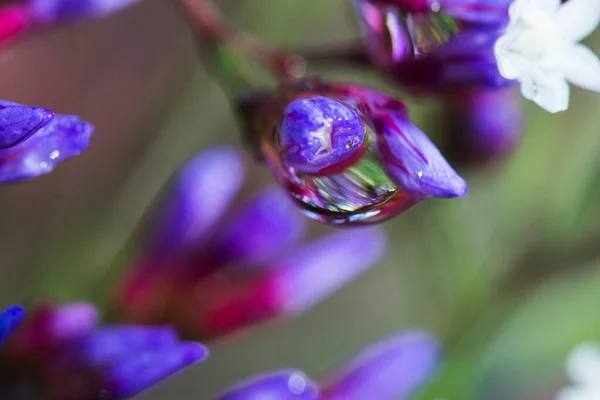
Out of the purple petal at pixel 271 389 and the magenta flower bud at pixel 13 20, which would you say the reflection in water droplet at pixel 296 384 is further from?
the magenta flower bud at pixel 13 20

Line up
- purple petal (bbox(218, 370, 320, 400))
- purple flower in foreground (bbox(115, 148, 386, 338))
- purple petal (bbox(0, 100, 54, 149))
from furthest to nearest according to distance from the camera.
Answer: purple flower in foreground (bbox(115, 148, 386, 338)) < purple petal (bbox(218, 370, 320, 400)) < purple petal (bbox(0, 100, 54, 149))

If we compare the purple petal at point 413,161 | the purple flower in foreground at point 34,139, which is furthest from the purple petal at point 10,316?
the purple petal at point 413,161

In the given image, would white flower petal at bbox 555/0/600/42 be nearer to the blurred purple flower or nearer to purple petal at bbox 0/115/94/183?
the blurred purple flower

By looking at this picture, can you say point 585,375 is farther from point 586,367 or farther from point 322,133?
point 322,133

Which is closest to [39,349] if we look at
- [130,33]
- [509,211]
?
[509,211]

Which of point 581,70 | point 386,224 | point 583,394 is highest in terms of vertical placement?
point 386,224

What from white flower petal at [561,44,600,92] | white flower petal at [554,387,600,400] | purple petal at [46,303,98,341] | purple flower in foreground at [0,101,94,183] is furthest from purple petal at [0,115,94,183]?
white flower petal at [554,387,600,400]

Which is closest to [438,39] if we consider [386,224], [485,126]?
[485,126]

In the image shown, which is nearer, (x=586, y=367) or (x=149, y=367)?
(x=149, y=367)
